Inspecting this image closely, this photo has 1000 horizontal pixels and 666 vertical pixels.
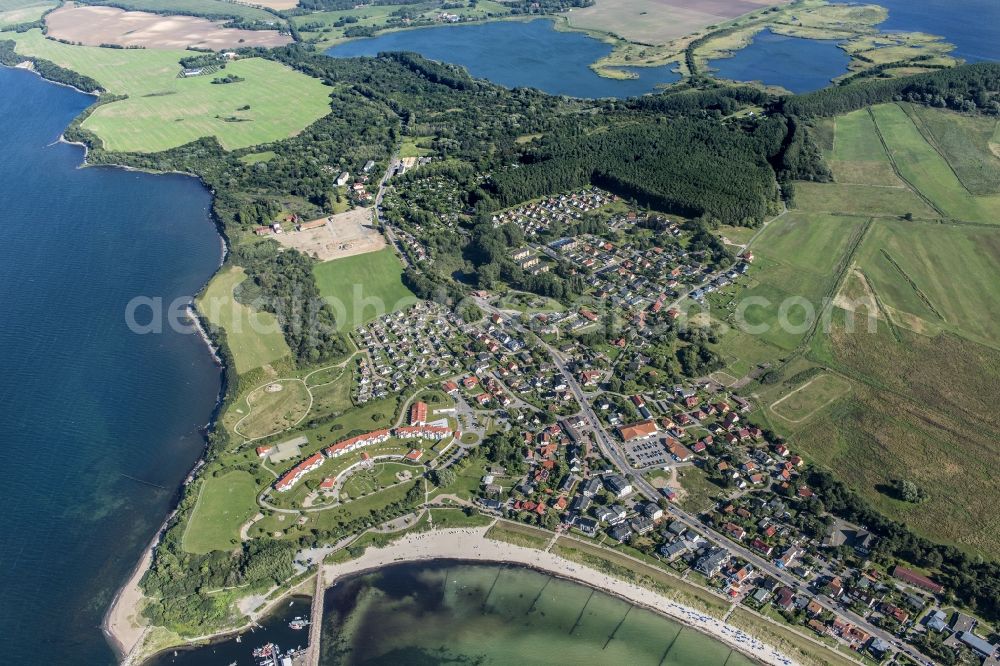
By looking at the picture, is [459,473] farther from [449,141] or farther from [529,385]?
[449,141]

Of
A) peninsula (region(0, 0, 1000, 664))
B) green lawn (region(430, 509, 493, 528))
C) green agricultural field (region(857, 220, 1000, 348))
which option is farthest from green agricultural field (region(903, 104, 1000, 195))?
green lawn (region(430, 509, 493, 528))

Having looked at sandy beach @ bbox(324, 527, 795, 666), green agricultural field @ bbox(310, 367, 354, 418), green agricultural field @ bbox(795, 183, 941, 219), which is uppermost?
green agricultural field @ bbox(795, 183, 941, 219)

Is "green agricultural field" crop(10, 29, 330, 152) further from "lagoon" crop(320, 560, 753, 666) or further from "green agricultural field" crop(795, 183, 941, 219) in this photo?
"lagoon" crop(320, 560, 753, 666)

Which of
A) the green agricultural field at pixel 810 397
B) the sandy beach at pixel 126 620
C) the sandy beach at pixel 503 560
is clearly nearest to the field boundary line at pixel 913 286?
the green agricultural field at pixel 810 397

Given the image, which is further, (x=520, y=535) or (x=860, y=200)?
(x=860, y=200)

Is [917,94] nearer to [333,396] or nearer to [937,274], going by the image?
[937,274]

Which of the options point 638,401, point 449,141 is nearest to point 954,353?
point 638,401

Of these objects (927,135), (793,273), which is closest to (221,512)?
(793,273)
